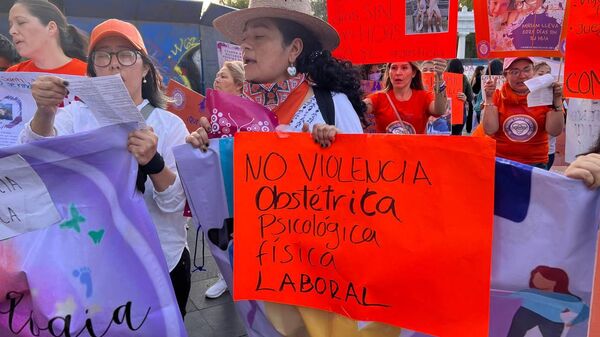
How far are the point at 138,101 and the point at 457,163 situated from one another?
128 cm

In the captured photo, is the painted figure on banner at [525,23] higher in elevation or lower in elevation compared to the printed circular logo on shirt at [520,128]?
higher

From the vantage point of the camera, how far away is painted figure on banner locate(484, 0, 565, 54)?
332cm

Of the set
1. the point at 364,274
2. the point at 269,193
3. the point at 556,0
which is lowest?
the point at 364,274

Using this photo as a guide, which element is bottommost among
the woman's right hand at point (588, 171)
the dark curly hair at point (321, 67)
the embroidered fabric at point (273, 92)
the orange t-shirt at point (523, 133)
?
the orange t-shirt at point (523, 133)

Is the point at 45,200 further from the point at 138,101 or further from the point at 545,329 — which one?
the point at 545,329

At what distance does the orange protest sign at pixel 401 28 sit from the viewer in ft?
10.8

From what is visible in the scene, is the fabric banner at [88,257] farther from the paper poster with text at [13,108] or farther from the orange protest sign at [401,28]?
the orange protest sign at [401,28]

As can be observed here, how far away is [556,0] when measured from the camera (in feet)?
10.8

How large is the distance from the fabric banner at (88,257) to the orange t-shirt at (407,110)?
8.80 feet

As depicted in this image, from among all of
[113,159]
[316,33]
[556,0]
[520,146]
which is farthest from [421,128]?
[113,159]

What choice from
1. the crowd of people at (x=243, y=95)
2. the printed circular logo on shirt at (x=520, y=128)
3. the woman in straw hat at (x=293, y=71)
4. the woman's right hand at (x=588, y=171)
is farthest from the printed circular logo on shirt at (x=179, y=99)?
the woman's right hand at (x=588, y=171)

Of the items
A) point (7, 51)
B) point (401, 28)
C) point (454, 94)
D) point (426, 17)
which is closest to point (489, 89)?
point (426, 17)

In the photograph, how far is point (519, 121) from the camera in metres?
3.66

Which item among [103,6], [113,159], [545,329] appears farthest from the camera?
[103,6]
